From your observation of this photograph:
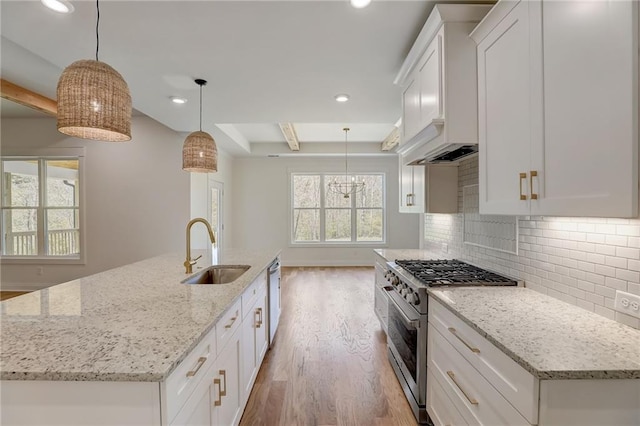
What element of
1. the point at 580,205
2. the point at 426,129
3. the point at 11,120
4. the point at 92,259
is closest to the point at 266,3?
the point at 426,129

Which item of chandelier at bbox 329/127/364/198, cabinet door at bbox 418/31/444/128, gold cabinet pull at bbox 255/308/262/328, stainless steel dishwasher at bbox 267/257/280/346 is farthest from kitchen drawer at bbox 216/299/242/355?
chandelier at bbox 329/127/364/198

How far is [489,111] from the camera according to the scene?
5.58 feet

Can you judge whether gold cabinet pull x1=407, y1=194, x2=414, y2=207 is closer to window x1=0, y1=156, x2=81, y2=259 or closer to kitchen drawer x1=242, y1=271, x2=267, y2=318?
kitchen drawer x1=242, y1=271, x2=267, y2=318

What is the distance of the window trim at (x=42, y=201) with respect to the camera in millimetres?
5305

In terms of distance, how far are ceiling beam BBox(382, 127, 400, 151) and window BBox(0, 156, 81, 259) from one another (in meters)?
5.77

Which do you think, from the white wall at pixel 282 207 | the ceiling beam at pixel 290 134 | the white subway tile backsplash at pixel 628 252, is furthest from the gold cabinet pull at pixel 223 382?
the white wall at pixel 282 207

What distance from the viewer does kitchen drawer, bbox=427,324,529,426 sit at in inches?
44.4

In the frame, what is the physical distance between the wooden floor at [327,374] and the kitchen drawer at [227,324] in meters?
0.81

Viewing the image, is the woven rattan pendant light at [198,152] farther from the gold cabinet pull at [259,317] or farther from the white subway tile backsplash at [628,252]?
the white subway tile backsplash at [628,252]

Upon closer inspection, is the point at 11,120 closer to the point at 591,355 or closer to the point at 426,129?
the point at 426,129

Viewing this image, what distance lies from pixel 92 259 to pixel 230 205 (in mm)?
2883

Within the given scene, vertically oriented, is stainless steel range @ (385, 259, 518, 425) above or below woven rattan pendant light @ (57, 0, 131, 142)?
below

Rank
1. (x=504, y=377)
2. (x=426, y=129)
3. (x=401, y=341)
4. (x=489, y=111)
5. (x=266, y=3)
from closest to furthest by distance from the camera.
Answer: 1. (x=504, y=377)
2. (x=489, y=111)
3. (x=266, y=3)
4. (x=426, y=129)
5. (x=401, y=341)

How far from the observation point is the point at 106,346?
3.51 feet
